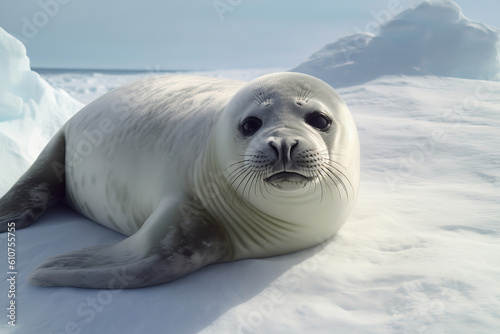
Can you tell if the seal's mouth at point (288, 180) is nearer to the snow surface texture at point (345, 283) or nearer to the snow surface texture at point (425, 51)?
the snow surface texture at point (345, 283)

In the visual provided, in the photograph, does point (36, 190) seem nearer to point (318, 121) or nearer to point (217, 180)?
point (217, 180)

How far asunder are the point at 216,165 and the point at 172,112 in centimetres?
58

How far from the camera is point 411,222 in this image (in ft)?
8.72

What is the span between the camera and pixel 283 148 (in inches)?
72.4

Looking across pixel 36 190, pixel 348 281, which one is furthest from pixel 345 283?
pixel 36 190

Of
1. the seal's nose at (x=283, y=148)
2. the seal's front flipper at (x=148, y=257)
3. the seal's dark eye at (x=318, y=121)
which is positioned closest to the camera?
the seal's nose at (x=283, y=148)

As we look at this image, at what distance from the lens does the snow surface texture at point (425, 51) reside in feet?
36.5

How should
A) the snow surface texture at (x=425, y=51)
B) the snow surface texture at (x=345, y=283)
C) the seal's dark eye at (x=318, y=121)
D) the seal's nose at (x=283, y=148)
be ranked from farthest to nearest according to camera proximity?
the snow surface texture at (x=425, y=51)
the seal's dark eye at (x=318, y=121)
the seal's nose at (x=283, y=148)
the snow surface texture at (x=345, y=283)

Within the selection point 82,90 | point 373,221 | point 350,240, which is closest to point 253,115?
point 350,240

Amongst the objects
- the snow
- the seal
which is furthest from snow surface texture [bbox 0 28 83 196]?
the seal

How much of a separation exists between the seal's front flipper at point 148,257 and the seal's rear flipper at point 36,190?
3.16ft

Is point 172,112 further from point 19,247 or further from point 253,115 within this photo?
point 19,247

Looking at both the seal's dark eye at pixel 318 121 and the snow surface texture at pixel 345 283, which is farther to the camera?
the seal's dark eye at pixel 318 121

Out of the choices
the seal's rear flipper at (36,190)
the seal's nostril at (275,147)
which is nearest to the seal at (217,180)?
the seal's nostril at (275,147)
